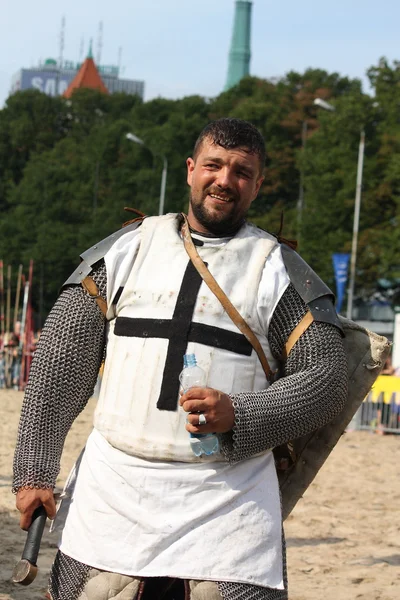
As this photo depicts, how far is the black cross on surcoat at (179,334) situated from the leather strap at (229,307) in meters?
0.02

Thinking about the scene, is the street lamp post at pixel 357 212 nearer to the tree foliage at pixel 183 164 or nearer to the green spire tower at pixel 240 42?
the tree foliage at pixel 183 164

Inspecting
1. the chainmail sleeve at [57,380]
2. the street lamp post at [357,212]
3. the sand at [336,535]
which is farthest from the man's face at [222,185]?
the street lamp post at [357,212]

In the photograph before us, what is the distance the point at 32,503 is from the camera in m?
3.29

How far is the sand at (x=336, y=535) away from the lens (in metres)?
6.62

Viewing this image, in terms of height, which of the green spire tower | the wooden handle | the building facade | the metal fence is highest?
the green spire tower

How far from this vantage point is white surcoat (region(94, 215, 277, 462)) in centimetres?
324

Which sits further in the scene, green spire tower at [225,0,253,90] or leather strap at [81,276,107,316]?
green spire tower at [225,0,253,90]

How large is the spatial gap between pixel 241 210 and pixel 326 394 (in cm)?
59

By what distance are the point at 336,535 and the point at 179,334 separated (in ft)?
18.0

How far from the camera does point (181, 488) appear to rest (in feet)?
10.5

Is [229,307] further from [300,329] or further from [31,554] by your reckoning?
[31,554]

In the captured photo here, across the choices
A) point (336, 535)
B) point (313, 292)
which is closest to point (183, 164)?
point (336, 535)

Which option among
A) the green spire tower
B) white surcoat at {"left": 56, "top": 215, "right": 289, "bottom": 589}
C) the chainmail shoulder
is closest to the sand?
the chainmail shoulder

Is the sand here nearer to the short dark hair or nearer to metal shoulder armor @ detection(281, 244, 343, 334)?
metal shoulder armor @ detection(281, 244, 343, 334)
